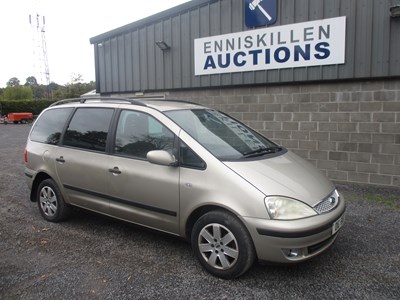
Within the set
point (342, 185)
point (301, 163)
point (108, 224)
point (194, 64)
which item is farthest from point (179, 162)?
point (194, 64)

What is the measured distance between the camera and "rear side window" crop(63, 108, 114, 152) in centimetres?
417

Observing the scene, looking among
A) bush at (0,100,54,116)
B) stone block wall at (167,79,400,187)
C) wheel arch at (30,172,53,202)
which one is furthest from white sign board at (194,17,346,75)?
bush at (0,100,54,116)

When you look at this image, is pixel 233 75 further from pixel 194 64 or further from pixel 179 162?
pixel 179 162

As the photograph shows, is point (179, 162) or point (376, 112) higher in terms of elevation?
point (376, 112)

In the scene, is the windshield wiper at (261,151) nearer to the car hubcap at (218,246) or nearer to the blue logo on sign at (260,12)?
the car hubcap at (218,246)

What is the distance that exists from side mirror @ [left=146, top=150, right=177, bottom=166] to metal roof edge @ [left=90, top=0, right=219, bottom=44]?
5.51m

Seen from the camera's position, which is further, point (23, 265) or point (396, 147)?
point (396, 147)

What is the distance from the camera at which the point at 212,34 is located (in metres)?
7.95

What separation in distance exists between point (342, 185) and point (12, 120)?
2956cm

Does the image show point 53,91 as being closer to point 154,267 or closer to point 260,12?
point 260,12

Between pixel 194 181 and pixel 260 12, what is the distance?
5.18 meters

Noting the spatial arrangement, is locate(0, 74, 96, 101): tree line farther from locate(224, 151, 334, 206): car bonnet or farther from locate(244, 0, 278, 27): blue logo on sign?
locate(224, 151, 334, 206): car bonnet

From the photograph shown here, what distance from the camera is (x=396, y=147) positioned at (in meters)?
6.23

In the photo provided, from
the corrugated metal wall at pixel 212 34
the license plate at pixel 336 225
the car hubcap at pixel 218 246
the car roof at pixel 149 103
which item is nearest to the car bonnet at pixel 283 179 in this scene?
the license plate at pixel 336 225
